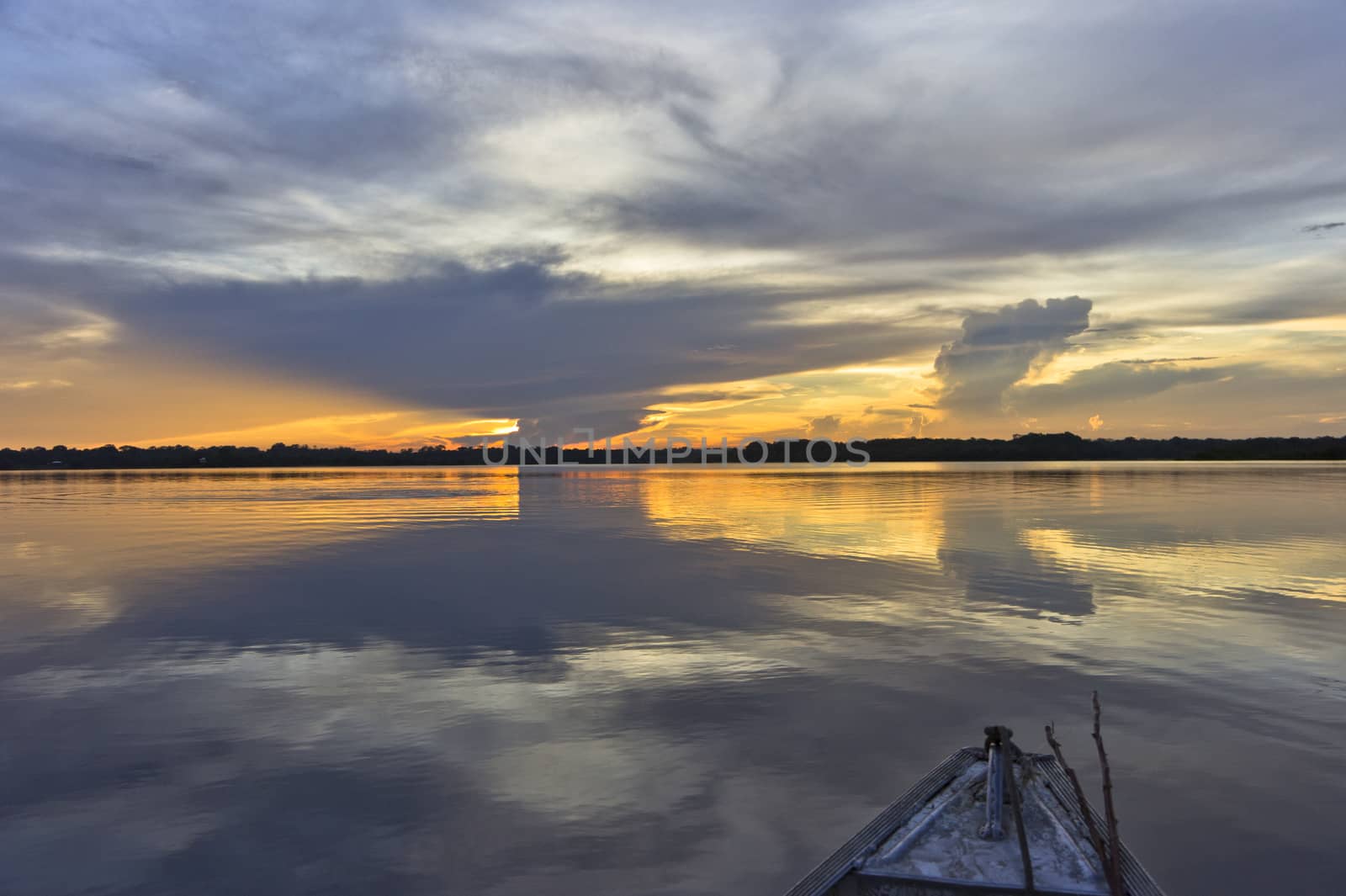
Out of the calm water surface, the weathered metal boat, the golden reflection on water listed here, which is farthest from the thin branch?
the golden reflection on water

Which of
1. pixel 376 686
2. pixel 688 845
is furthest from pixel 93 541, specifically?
pixel 688 845

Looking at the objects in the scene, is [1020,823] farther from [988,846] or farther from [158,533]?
[158,533]

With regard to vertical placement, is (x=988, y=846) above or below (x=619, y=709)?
above

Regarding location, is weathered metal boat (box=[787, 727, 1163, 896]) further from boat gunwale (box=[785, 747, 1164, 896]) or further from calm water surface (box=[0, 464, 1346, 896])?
calm water surface (box=[0, 464, 1346, 896])

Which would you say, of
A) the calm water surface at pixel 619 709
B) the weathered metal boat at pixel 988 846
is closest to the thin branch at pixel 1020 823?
the weathered metal boat at pixel 988 846

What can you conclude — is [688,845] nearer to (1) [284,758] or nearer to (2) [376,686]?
(1) [284,758]

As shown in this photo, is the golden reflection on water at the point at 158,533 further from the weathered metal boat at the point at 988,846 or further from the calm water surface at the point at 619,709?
the weathered metal boat at the point at 988,846

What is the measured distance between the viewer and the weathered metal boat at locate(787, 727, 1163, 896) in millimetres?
4969

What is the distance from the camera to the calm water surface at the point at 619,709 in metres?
6.82

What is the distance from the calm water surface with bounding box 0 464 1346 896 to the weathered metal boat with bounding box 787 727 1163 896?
4.41 ft

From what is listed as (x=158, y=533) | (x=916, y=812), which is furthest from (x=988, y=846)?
(x=158, y=533)

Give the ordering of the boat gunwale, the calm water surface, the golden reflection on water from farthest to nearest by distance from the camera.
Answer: the golden reflection on water → the calm water surface → the boat gunwale

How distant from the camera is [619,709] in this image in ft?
33.3

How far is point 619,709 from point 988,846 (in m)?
5.51
